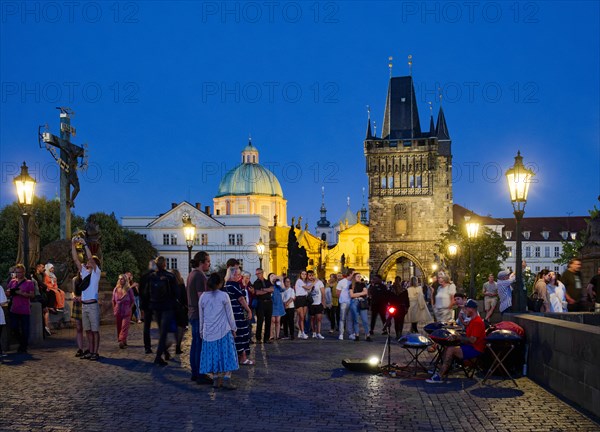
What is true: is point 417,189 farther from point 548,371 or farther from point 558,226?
Answer: point 548,371

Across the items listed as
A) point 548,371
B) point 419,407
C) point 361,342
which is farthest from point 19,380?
point 361,342

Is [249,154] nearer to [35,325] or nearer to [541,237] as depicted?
[541,237]

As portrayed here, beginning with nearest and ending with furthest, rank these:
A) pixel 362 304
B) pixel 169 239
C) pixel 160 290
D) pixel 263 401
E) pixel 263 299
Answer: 1. pixel 263 401
2. pixel 160 290
3. pixel 263 299
4. pixel 362 304
5. pixel 169 239

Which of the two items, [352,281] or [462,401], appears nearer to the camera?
[462,401]

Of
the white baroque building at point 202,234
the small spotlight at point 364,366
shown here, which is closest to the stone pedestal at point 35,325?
the small spotlight at point 364,366

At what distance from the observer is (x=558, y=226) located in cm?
10588

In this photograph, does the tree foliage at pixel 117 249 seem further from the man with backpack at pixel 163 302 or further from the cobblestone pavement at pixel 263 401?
the cobblestone pavement at pixel 263 401

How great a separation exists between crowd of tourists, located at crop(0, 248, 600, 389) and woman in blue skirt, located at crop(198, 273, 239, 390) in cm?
1

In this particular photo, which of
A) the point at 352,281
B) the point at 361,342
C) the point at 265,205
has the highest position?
the point at 265,205

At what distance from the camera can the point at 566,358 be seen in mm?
9227

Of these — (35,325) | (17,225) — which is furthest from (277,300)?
(17,225)

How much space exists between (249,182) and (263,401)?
330 feet

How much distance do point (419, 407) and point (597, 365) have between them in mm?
2138

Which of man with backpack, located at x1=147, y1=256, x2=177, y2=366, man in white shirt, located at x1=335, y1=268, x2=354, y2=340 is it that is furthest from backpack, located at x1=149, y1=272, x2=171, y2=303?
man in white shirt, located at x1=335, y1=268, x2=354, y2=340
